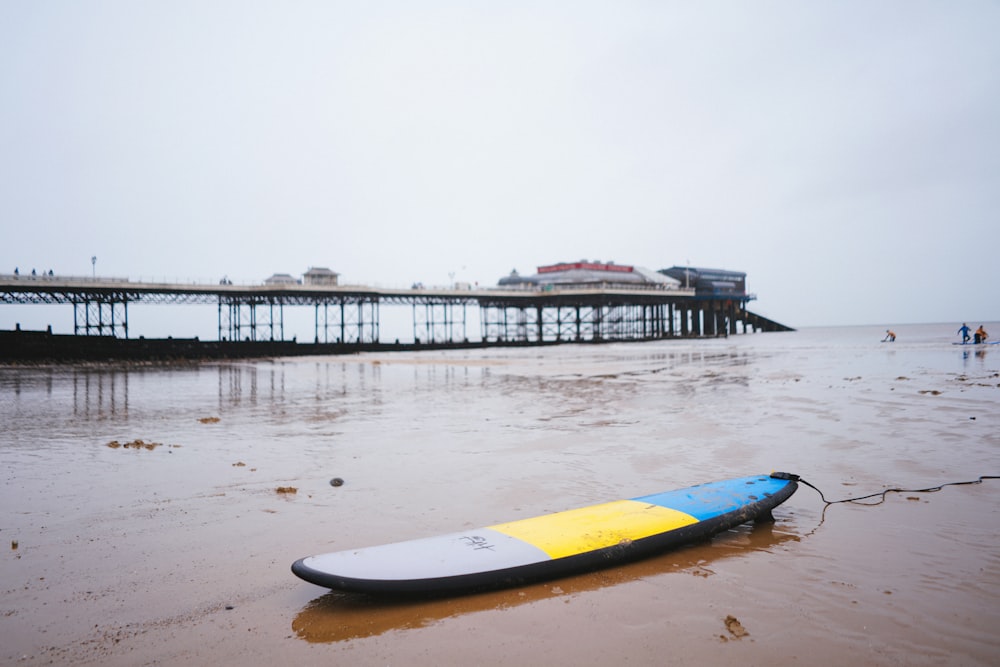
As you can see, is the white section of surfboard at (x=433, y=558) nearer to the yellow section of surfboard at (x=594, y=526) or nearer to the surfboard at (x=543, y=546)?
the surfboard at (x=543, y=546)

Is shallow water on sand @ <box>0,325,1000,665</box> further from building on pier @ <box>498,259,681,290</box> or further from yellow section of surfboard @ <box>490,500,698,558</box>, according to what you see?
building on pier @ <box>498,259,681,290</box>

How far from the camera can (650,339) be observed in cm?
7488

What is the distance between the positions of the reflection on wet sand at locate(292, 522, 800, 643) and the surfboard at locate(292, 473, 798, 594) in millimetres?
74

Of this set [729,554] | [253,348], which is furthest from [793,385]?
[253,348]

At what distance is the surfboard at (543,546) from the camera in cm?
349

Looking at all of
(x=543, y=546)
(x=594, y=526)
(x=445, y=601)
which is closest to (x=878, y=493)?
(x=594, y=526)

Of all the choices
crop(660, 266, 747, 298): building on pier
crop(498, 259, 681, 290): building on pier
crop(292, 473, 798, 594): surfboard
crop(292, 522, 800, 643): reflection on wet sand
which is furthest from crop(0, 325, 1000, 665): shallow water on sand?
crop(660, 266, 747, 298): building on pier

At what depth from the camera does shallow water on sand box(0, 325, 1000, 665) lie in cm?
311

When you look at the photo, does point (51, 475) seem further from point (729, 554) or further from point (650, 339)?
point (650, 339)

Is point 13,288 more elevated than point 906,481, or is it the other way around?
point 13,288

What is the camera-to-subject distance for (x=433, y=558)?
3703 mm

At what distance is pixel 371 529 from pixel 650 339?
2865 inches

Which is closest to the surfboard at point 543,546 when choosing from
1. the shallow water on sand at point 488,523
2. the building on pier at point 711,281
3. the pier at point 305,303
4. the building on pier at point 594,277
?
the shallow water on sand at point 488,523

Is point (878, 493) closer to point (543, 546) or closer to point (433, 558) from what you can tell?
point (543, 546)
